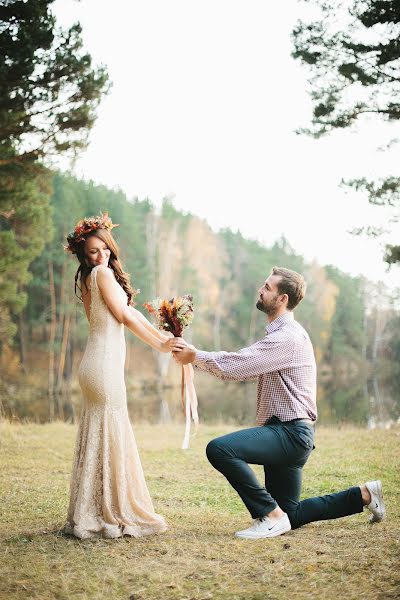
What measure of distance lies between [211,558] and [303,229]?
43.7 m

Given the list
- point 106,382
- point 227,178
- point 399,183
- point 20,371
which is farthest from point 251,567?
point 227,178

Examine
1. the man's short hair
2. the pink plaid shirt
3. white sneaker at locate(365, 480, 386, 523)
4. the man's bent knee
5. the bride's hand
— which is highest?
the man's short hair

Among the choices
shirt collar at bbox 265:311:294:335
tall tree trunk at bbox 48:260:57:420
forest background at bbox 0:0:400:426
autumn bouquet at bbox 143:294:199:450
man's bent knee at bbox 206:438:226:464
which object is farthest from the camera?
tall tree trunk at bbox 48:260:57:420

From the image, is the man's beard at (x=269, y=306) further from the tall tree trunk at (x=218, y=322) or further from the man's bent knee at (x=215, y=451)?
the tall tree trunk at (x=218, y=322)

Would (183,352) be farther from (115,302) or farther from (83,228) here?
(83,228)

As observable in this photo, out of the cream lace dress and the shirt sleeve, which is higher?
the shirt sleeve

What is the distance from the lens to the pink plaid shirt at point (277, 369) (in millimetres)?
5027

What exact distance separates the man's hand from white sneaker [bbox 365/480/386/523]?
1.62 meters

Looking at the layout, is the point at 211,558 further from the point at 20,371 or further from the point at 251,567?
the point at 20,371

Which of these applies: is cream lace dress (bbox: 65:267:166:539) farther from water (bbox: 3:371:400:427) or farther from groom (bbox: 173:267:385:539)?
water (bbox: 3:371:400:427)

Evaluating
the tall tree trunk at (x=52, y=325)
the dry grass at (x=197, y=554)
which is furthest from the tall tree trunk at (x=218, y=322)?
the dry grass at (x=197, y=554)

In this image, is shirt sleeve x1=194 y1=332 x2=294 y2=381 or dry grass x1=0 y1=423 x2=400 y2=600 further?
shirt sleeve x1=194 y1=332 x2=294 y2=381

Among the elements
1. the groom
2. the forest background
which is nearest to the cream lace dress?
the groom

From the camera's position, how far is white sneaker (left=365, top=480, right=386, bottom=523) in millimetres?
5082
